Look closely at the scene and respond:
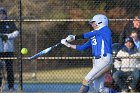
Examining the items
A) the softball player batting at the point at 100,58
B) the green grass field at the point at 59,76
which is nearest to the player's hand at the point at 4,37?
the green grass field at the point at 59,76

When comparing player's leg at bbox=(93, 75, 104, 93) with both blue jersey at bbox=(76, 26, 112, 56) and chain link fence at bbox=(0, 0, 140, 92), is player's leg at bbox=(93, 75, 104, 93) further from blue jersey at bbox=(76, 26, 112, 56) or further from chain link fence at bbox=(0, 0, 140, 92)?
chain link fence at bbox=(0, 0, 140, 92)

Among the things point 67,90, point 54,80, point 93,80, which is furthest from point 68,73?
point 93,80

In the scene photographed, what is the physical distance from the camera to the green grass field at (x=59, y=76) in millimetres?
12836

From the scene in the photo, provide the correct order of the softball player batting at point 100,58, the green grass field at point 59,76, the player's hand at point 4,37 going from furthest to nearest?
the green grass field at point 59,76 → the player's hand at point 4,37 → the softball player batting at point 100,58

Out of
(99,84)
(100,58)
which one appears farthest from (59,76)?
(100,58)

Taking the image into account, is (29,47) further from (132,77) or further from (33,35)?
(132,77)

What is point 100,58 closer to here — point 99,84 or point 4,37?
point 99,84

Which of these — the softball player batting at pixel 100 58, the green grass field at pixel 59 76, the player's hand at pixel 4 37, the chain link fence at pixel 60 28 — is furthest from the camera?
the green grass field at pixel 59 76

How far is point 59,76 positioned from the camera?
1366 centimetres

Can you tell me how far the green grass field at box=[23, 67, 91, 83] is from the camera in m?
12.8

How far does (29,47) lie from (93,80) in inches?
215

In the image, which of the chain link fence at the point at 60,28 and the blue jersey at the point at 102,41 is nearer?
the blue jersey at the point at 102,41

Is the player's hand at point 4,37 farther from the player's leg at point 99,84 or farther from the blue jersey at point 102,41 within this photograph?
the player's leg at point 99,84

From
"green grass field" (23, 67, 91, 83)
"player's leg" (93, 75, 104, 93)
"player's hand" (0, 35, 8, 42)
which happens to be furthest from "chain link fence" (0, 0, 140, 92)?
"player's leg" (93, 75, 104, 93)
